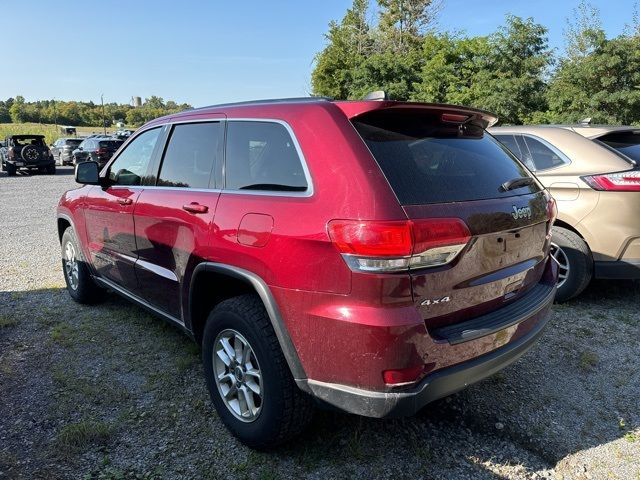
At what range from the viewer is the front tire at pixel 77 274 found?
14.9 ft

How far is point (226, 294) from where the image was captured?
2.73m

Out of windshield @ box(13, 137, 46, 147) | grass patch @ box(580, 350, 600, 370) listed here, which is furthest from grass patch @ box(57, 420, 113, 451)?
windshield @ box(13, 137, 46, 147)

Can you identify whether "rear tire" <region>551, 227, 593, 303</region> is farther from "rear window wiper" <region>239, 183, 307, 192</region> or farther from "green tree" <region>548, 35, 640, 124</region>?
"green tree" <region>548, 35, 640, 124</region>

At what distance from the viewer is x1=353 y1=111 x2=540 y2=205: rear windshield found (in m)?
2.10

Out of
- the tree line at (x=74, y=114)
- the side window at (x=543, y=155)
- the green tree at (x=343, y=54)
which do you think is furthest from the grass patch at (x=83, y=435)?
the tree line at (x=74, y=114)

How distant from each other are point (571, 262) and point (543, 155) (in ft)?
3.65

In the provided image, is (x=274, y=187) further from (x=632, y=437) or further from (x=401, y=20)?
(x=401, y=20)

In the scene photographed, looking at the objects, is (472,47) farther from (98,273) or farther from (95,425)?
(95,425)

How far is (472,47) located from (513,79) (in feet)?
13.9

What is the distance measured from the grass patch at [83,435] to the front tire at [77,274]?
205 centimetres

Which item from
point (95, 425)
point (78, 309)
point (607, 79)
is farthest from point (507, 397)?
point (607, 79)

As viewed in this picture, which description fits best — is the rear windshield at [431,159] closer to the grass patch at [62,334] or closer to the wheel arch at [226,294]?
the wheel arch at [226,294]

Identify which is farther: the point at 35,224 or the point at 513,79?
the point at 513,79

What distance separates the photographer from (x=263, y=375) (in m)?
2.28
